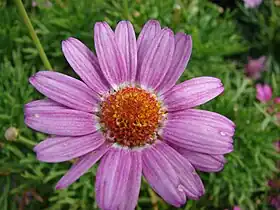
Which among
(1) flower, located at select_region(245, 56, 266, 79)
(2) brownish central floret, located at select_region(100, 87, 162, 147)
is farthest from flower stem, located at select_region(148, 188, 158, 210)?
(1) flower, located at select_region(245, 56, 266, 79)

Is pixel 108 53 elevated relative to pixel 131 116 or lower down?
elevated

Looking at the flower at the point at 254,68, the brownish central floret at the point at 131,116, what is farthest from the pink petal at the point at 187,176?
the flower at the point at 254,68

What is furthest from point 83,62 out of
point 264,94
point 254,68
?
point 254,68

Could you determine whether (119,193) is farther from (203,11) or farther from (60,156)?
(203,11)

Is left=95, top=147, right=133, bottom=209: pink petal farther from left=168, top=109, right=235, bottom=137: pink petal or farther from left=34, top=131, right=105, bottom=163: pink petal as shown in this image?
left=168, top=109, right=235, bottom=137: pink petal

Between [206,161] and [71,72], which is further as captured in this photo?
[71,72]

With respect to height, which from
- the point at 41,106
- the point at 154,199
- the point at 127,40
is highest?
the point at 127,40

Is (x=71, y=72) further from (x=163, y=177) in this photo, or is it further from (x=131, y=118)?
(x=163, y=177)

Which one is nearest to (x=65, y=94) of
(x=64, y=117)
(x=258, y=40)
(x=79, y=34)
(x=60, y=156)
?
(x=64, y=117)

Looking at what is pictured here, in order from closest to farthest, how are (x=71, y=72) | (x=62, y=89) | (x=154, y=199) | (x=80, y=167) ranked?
A: (x=80, y=167) → (x=62, y=89) → (x=154, y=199) → (x=71, y=72)
